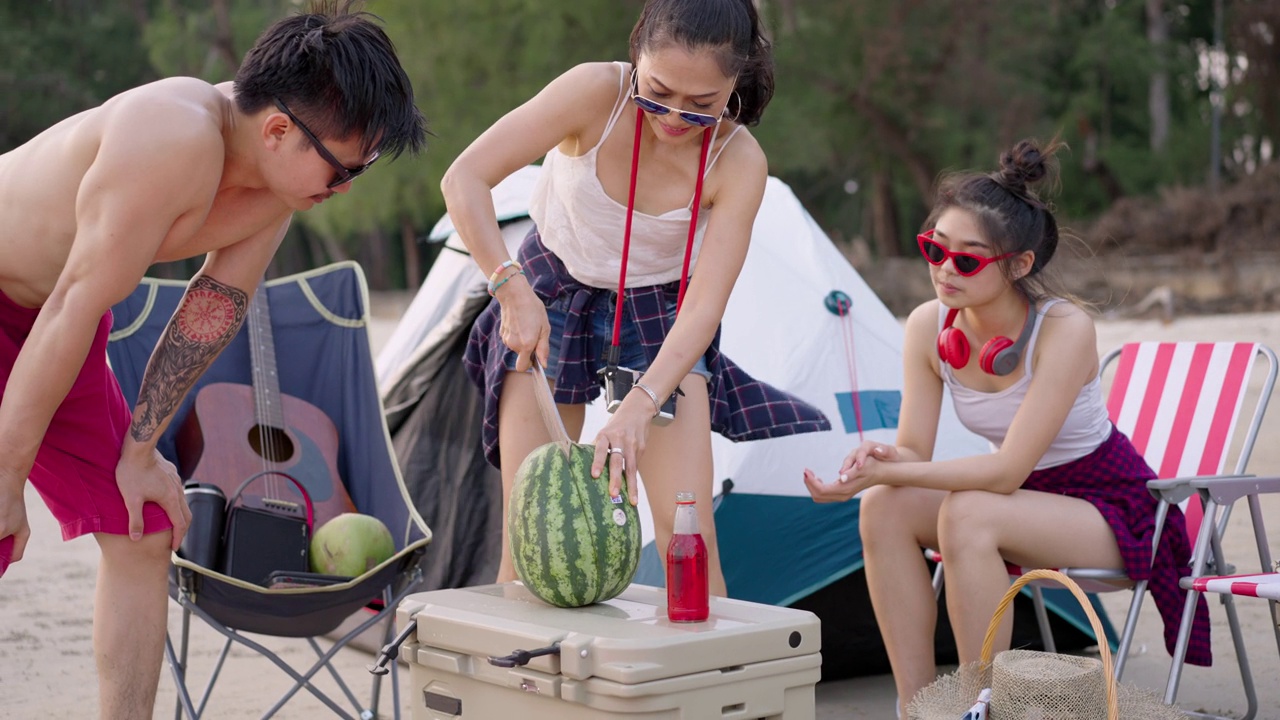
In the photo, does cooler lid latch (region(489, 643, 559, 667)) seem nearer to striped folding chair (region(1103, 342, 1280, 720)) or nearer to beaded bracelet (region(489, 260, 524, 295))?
beaded bracelet (region(489, 260, 524, 295))

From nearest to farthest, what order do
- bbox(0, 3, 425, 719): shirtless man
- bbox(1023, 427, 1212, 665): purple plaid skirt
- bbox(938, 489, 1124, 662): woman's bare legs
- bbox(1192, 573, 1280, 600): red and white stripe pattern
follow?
bbox(0, 3, 425, 719): shirtless man
bbox(1192, 573, 1280, 600): red and white stripe pattern
bbox(938, 489, 1124, 662): woman's bare legs
bbox(1023, 427, 1212, 665): purple plaid skirt

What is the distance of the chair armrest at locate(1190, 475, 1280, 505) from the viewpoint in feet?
10.2

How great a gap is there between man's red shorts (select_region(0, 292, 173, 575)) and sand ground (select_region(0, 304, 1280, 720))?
1411mm

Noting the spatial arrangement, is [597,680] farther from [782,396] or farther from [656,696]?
[782,396]

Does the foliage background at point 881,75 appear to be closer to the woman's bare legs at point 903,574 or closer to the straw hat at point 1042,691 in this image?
the woman's bare legs at point 903,574

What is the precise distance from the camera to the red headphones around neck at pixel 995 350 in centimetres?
319

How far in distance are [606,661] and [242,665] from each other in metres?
2.69

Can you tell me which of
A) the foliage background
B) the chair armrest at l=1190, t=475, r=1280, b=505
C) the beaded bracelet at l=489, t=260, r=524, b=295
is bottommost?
the chair armrest at l=1190, t=475, r=1280, b=505

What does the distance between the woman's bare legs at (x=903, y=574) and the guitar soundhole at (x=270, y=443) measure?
1.72 metres

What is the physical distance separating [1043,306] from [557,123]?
1331 millimetres

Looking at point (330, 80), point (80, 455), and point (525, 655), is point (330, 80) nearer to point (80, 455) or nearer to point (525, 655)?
point (80, 455)

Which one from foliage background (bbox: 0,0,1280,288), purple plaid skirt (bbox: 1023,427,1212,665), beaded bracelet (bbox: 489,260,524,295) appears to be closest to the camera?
beaded bracelet (bbox: 489,260,524,295)

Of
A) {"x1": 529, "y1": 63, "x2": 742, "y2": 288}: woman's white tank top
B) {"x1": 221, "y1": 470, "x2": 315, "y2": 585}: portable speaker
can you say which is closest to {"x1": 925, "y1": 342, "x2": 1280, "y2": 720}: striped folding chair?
{"x1": 529, "y1": 63, "x2": 742, "y2": 288}: woman's white tank top

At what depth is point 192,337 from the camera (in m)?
2.66
